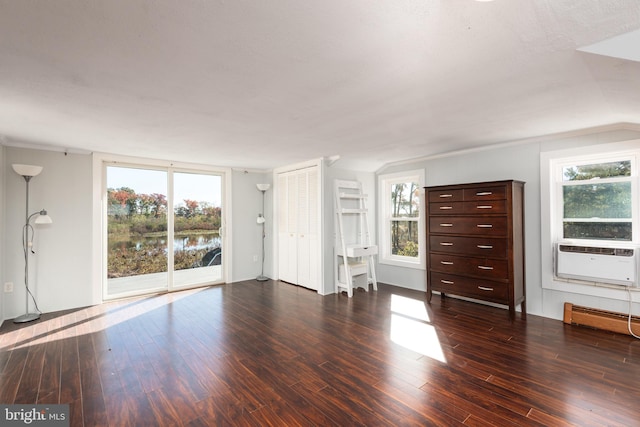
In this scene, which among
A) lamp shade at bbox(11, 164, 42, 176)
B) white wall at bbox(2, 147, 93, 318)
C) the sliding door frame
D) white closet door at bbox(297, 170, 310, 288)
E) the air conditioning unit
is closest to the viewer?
the air conditioning unit

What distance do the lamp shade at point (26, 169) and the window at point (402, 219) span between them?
4931 millimetres

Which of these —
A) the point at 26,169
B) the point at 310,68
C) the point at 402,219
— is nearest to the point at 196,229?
the point at 26,169

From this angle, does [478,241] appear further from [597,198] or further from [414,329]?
[414,329]

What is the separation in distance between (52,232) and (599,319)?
261 inches

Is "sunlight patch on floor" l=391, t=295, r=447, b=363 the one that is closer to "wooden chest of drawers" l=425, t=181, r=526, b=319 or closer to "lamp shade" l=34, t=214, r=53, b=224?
"wooden chest of drawers" l=425, t=181, r=526, b=319

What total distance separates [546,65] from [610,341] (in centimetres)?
283

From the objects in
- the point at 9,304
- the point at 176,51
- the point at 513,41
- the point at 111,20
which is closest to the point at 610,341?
the point at 513,41

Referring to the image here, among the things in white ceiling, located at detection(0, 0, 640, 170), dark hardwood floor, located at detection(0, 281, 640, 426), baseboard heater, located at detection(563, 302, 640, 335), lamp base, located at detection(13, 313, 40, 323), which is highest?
white ceiling, located at detection(0, 0, 640, 170)

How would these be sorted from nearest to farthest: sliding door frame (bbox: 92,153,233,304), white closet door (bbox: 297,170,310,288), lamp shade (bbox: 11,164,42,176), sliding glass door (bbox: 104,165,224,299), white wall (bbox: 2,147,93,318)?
lamp shade (bbox: 11,164,42,176)
white wall (bbox: 2,147,93,318)
sliding door frame (bbox: 92,153,233,304)
sliding glass door (bbox: 104,165,224,299)
white closet door (bbox: 297,170,310,288)

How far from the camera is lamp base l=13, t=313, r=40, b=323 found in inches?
139

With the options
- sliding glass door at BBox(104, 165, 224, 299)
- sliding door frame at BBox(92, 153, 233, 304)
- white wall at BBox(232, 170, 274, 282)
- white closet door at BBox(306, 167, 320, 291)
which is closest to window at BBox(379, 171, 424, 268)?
white closet door at BBox(306, 167, 320, 291)

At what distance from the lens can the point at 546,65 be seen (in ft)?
5.84

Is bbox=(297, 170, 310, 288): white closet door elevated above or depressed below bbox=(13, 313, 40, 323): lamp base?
above

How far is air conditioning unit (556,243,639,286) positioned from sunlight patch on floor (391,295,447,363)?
167cm
